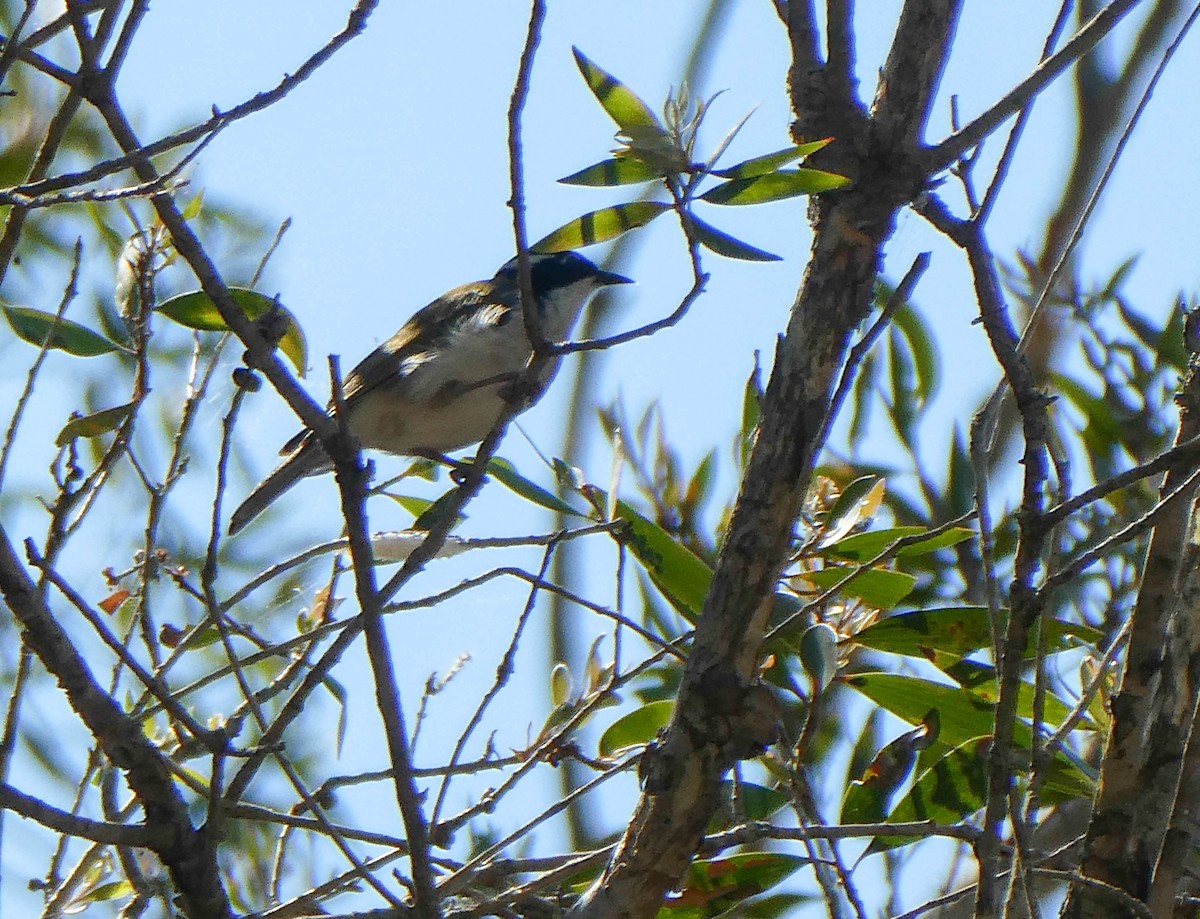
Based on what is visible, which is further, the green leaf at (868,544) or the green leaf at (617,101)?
the green leaf at (868,544)

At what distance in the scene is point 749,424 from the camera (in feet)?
11.4

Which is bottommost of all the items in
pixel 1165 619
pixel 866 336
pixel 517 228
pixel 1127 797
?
pixel 1127 797

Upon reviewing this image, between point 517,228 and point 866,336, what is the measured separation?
488 millimetres

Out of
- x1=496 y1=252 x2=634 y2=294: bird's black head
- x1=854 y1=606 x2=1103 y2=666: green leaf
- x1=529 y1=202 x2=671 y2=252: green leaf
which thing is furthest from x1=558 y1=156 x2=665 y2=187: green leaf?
x1=496 y1=252 x2=634 y2=294: bird's black head

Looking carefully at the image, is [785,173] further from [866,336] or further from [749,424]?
[749,424]

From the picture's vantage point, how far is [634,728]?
315cm

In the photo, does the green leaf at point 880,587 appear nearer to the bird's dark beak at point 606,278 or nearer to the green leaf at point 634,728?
the green leaf at point 634,728

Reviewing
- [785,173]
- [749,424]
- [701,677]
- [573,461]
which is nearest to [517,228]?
[785,173]

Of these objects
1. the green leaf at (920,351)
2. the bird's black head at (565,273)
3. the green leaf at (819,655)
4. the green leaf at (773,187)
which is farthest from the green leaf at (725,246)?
the bird's black head at (565,273)

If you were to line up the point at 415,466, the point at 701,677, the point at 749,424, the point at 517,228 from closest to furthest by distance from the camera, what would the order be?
1. the point at 517,228
2. the point at 701,677
3. the point at 749,424
4. the point at 415,466

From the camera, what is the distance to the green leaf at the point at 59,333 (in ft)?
9.74

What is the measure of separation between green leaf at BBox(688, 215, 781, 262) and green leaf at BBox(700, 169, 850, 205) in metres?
0.04

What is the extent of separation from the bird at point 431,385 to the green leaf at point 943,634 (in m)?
1.67

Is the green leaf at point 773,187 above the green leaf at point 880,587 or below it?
above
